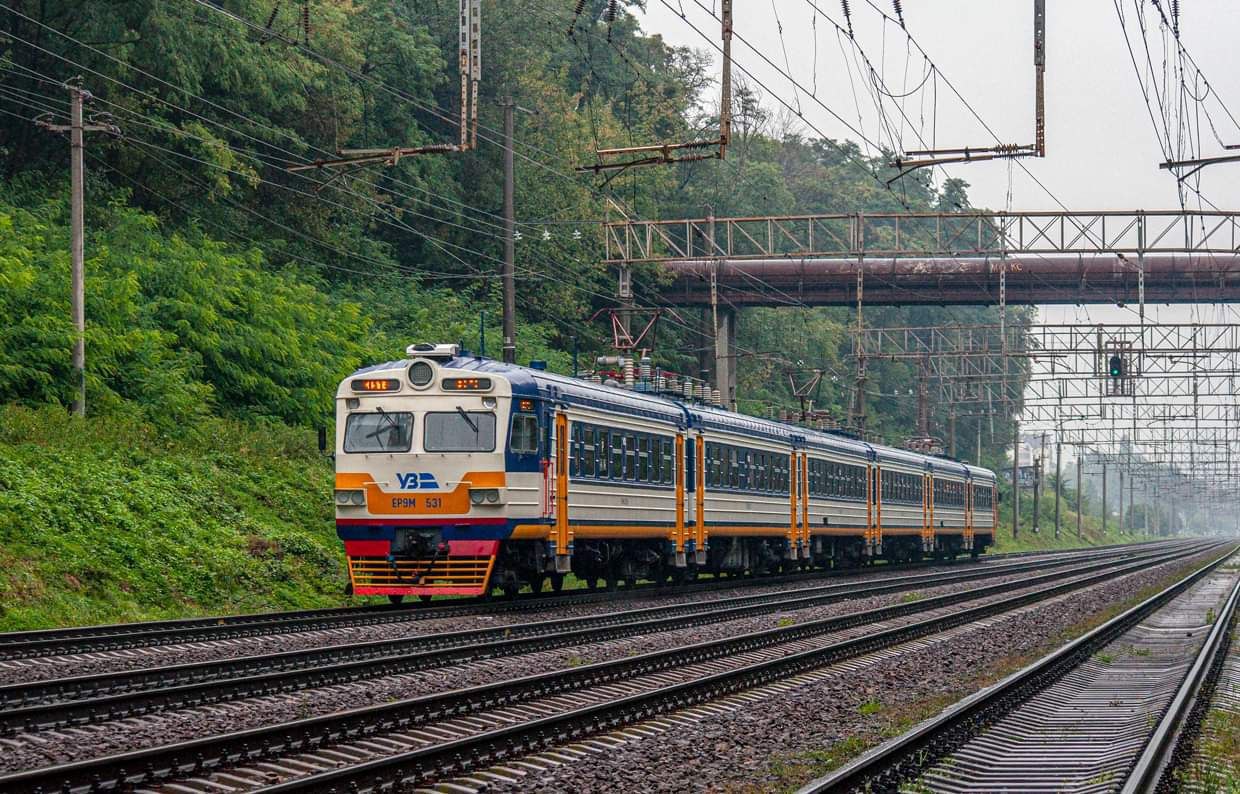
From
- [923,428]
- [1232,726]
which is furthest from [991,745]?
[923,428]

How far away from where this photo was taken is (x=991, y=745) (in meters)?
12.1

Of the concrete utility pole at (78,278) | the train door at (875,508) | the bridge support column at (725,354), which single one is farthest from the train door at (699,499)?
the bridge support column at (725,354)

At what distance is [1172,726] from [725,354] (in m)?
42.0

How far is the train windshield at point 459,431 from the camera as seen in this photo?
→ 882 inches

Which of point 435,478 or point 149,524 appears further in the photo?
point 149,524

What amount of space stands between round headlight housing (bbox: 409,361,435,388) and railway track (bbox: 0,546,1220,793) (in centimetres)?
647

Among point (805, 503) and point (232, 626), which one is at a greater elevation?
point (805, 503)

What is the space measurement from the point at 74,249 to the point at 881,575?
76.7 feet

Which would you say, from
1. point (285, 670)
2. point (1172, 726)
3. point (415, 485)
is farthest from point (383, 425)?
point (1172, 726)

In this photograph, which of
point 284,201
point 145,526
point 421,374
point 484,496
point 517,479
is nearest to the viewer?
point 484,496

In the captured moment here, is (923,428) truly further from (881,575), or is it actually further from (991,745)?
(991,745)

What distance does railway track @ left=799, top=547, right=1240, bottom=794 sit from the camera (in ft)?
33.9

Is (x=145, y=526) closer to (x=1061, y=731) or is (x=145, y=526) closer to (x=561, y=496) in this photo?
(x=561, y=496)

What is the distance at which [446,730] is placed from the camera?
11672 millimetres
